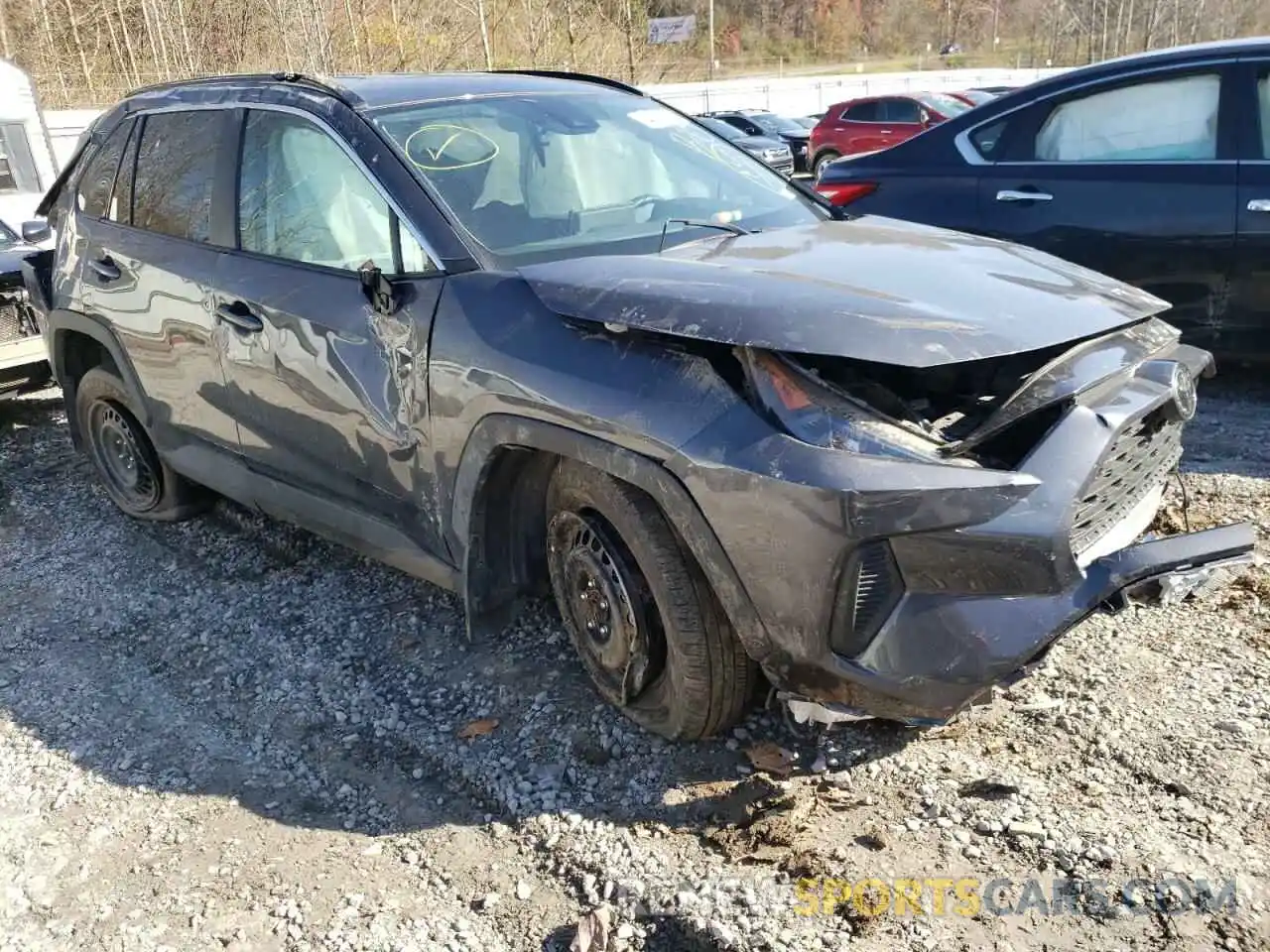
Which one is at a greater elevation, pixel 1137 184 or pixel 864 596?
pixel 1137 184

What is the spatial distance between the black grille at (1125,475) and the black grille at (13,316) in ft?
20.9

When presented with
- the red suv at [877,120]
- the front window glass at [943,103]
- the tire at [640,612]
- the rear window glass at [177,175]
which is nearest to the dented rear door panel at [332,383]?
the rear window glass at [177,175]

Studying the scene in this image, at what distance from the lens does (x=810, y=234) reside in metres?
3.22

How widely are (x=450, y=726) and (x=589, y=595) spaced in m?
0.66

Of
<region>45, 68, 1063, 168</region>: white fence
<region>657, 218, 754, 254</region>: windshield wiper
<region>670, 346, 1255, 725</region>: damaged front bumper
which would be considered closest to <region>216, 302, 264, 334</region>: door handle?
<region>657, 218, 754, 254</region>: windshield wiper

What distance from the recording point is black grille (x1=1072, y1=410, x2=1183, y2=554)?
93.1 inches

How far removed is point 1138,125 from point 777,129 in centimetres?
1988

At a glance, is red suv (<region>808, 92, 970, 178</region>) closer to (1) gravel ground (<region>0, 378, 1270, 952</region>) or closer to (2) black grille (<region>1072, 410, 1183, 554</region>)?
(1) gravel ground (<region>0, 378, 1270, 952</region>)

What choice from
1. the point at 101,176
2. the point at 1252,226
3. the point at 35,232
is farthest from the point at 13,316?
the point at 1252,226

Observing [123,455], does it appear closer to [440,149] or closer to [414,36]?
[440,149]

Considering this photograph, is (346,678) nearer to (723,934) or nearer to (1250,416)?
(723,934)

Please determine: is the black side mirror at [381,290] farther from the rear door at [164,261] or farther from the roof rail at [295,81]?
the rear door at [164,261]

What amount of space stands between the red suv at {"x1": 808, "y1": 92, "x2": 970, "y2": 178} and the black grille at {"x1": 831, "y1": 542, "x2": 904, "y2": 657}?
18.1 m

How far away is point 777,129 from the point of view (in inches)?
943
